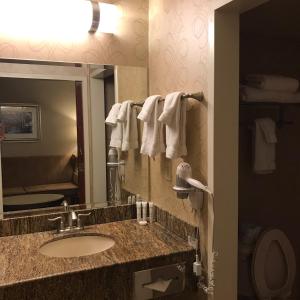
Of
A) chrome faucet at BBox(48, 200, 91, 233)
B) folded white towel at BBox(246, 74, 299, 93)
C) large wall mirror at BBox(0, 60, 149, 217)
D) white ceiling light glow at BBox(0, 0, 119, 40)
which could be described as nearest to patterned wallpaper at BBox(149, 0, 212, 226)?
large wall mirror at BBox(0, 60, 149, 217)

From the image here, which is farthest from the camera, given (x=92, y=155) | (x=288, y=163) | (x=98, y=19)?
(x=288, y=163)

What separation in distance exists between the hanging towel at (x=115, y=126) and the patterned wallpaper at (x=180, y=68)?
9.1 inches

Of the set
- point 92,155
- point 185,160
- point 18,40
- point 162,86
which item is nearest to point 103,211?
point 92,155

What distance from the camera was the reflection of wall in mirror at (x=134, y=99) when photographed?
1884mm

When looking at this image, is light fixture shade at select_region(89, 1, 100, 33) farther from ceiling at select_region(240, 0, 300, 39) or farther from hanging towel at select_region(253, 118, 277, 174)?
hanging towel at select_region(253, 118, 277, 174)

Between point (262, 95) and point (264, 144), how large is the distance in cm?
34

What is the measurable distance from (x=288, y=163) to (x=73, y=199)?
5.32 ft

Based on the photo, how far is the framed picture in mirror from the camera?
64.2 inches

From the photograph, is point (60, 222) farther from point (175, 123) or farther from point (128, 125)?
point (175, 123)

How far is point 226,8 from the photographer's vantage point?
1.29 m

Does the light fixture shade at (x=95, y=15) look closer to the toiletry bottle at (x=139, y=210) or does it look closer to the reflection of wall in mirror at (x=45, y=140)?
the reflection of wall in mirror at (x=45, y=140)

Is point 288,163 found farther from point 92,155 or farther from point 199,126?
point 92,155

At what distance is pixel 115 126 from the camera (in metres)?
1.88

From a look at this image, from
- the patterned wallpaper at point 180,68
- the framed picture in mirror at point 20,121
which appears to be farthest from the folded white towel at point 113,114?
the framed picture in mirror at point 20,121
